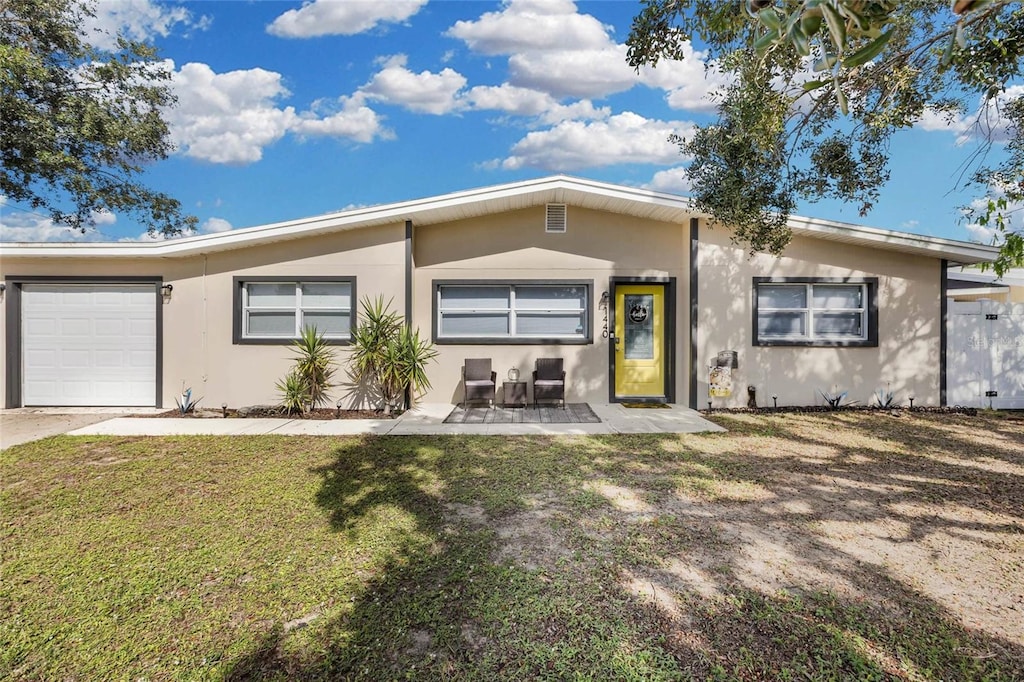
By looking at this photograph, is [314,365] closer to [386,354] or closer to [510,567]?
[386,354]

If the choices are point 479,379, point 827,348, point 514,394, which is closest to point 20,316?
point 479,379

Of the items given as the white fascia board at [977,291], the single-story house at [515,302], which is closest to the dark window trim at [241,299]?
the single-story house at [515,302]

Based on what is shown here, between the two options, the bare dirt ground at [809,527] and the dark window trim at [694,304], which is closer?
the bare dirt ground at [809,527]

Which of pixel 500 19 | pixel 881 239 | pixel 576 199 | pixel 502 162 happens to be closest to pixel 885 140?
pixel 881 239

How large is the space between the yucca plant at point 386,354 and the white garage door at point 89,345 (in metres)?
3.52

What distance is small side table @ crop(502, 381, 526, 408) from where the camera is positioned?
8.11 metres

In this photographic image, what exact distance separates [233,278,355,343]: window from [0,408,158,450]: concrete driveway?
2.39 m

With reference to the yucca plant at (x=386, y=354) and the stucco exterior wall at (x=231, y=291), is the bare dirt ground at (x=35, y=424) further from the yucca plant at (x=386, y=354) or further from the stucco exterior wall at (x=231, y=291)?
the yucca plant at (x=386, y=354)

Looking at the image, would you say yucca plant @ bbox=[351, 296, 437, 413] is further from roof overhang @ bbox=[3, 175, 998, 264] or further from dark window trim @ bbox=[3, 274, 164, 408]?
dark window trim @ bbox=[3, 274, 164, 408]

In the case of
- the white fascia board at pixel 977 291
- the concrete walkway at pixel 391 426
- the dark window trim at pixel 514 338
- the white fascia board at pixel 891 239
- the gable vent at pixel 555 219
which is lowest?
the concrete walkway at pixel 391 426

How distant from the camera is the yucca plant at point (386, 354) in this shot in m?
7.64

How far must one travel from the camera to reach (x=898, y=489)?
13.9 ft

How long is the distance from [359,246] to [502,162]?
22.0 metres

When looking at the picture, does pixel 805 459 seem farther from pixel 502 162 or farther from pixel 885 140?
pixel 502 162
